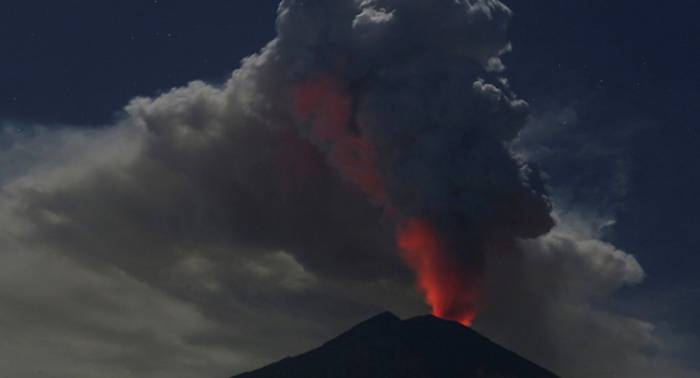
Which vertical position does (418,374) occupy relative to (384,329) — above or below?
below

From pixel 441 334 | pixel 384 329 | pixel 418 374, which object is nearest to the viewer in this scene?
pixel 418 374

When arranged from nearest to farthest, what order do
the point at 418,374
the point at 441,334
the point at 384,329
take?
the point at 418,374, the point at 441,334, the point at 384,329

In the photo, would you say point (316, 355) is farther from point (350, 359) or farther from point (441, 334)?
point (441, 334)

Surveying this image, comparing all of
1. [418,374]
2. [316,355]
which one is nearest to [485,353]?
[418,374]

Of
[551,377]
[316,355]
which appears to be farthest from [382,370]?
[551,377]

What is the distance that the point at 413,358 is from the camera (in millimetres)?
94188

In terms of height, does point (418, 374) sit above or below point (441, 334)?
below

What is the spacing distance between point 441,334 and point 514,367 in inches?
378

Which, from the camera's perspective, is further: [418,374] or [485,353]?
[485,353]

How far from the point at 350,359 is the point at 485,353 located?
16701 millimetres

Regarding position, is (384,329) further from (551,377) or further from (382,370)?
(551,377)

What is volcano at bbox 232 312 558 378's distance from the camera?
301 feet

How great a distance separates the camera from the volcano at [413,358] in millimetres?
91812

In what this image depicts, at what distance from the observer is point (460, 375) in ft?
297
